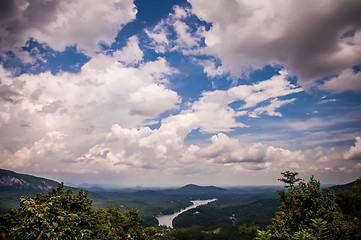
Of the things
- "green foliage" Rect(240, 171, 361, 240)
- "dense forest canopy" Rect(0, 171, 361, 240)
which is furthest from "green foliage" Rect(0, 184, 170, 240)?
"green foliage" Rect(240, 171, 361, 240)

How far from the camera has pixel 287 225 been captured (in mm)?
18922

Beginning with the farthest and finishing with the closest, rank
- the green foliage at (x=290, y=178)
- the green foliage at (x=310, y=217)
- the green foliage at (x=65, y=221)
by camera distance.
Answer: the green foliage at (x=290, y=178) < the green foliage at (x=310, y=217) < the green foliage at (x=65, y=221)

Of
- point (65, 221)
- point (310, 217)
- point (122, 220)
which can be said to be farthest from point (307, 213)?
point (122, 220)

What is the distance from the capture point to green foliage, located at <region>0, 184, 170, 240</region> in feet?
36.2

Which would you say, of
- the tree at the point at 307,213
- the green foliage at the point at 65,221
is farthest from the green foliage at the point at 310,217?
the green foliage at the point at 65,221

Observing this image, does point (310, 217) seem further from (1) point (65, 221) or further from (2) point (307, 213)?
(1) point (65, 221)

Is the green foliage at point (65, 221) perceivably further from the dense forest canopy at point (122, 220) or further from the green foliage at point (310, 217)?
the green foliage at point (310, 217)

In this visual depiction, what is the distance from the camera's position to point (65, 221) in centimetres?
1262

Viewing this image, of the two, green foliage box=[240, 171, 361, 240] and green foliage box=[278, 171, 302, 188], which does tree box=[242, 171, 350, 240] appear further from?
green foliage box=[278, 171, 302, 188]

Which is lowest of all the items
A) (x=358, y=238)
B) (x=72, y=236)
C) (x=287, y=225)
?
(x=358, y=238)

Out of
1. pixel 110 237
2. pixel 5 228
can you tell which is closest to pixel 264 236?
pixel 110 237

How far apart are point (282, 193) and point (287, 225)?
40.6 ft

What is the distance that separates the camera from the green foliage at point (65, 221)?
1102 centimetres

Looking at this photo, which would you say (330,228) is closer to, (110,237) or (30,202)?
(30,202)
